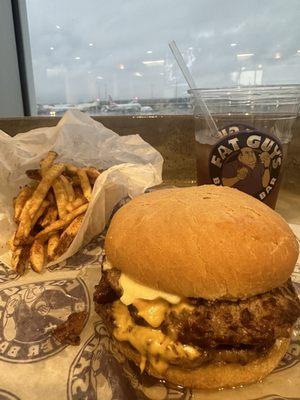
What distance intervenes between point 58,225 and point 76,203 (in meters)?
0.15

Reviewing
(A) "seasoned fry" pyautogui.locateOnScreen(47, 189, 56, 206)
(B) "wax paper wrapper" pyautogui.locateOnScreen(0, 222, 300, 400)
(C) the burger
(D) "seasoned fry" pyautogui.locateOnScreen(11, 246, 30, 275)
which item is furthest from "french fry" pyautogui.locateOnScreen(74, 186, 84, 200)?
(C) the burger

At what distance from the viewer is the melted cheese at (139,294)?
1.09 m

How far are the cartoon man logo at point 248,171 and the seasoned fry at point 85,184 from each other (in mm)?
737

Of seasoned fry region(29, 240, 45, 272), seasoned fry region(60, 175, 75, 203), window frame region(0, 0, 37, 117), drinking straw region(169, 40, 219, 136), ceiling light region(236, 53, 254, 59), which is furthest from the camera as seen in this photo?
window frame region(0, 0, 37, 117)

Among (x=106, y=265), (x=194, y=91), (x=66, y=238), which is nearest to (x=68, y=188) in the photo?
(x=66, y=238)

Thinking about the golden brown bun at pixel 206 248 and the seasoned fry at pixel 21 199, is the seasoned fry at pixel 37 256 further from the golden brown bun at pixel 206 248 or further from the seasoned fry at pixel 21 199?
the golden brown bun at pixel 206 248

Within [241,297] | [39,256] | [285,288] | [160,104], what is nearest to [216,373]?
[241,297]

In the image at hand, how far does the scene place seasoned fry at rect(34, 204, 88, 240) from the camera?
1.70m

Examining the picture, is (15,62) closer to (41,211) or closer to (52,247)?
(41,211)

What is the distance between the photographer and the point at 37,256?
1657 millimetres

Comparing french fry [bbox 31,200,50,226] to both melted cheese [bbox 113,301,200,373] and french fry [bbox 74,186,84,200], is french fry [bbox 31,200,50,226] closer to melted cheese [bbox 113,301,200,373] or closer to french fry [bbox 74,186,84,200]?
french fry [bbox 74,186,84,200]

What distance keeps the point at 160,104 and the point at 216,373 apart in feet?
8.27

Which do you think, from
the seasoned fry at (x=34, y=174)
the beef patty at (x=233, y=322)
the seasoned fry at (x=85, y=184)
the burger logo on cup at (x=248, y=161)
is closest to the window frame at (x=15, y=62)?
the seasoned fry at (x=34, y=174)

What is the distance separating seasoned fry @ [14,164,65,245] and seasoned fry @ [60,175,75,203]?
7 centimetres
